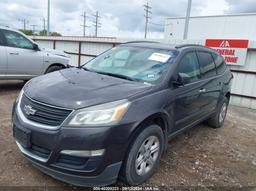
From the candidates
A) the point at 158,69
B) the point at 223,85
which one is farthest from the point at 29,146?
the point at 223,85

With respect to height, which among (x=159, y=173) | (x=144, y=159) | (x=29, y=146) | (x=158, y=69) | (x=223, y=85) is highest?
(x=158, y=69)

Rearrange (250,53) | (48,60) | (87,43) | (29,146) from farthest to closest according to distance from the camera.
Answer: (87,43)
(250,53)
(48,60)
(29,146)

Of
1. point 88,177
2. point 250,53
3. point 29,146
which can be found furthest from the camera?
point 250,53

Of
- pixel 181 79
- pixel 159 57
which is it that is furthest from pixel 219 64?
pixel 181 79

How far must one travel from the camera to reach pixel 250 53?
7.89 metres

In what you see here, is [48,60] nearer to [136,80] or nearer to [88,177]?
[136,80]

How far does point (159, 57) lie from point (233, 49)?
5.63 metres

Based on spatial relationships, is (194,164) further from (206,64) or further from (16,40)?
(16,40)

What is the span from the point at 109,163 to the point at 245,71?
7.11 meters

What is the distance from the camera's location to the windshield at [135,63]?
129 inches

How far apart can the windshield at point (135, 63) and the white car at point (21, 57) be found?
3580 mm

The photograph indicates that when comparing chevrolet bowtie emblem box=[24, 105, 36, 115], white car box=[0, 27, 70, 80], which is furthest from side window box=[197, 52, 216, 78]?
white car box=[0, 27, 70, 80]

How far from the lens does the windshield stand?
328 cm

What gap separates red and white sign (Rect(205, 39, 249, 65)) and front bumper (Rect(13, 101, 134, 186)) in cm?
681
